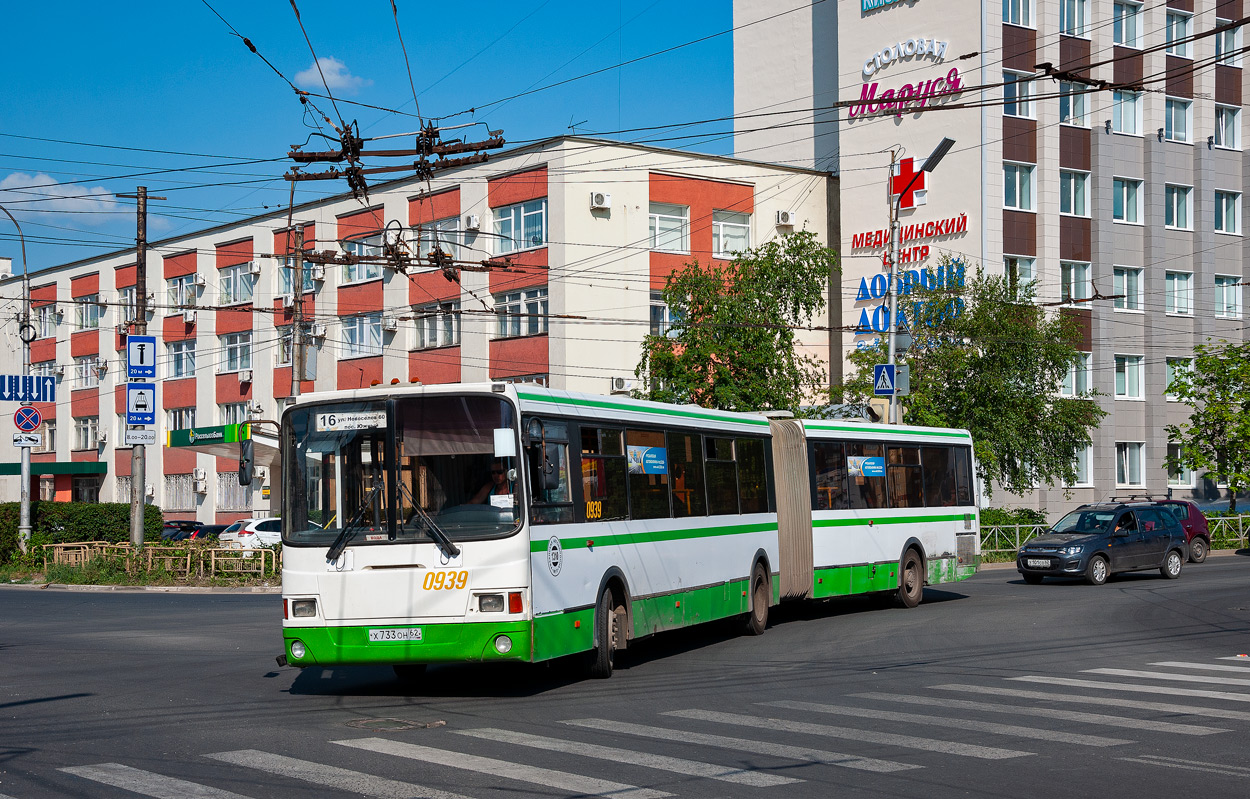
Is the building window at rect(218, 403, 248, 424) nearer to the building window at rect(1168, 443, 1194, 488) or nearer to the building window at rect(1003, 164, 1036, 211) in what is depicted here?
the building window at rect(1003, 164, 1036, 211)

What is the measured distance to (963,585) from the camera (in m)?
28.1

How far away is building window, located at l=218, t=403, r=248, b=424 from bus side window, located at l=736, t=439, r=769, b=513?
145 feet

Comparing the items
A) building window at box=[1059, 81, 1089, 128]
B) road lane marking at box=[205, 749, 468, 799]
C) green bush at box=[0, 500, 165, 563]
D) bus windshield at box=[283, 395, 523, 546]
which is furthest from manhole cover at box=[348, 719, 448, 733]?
building window at box=[1059, 81, 1089, 128]

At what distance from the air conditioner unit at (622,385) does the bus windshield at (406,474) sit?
31.7 metres

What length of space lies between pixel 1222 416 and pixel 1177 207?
14232 millimetres

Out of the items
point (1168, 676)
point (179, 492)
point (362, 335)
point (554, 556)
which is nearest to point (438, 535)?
point (554, 556)

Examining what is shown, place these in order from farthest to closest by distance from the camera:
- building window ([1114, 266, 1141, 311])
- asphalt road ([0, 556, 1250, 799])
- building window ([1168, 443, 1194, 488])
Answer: building window ([1168, 443, 1194, 488])
building window ([1114, 266, 1141, 311])
asphalt road ([0, 556, 1250, 799])

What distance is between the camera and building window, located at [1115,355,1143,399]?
2041 inches

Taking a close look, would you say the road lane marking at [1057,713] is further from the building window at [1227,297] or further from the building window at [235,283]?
the building window at [235,283]

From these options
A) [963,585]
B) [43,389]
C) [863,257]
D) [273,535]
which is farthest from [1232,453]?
[43,389]

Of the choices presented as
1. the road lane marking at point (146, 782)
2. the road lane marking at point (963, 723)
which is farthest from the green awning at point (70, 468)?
the road lane marking at point (146, 782)

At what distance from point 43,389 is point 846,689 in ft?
105

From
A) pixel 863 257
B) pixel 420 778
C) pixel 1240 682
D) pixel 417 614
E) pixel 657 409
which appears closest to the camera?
pixel 420 778

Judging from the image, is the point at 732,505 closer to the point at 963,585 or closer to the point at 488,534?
the point at 488,534
